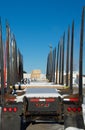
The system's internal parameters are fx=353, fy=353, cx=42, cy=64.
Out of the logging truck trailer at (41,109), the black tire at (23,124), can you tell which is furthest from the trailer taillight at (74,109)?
the black tire at (23,124)

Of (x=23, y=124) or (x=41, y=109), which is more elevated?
(x=41, y=109)

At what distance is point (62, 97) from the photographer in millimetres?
10281

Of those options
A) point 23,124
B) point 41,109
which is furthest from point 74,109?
point 23,124

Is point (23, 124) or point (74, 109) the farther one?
point (23, 124)

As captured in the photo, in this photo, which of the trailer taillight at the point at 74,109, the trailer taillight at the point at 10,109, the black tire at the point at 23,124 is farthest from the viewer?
the black tire at the point at 23,124

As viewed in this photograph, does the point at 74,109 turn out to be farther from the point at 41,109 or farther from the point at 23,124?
the point at 23,124

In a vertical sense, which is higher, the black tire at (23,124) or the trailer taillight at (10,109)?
the trailer taillight at (10,109)

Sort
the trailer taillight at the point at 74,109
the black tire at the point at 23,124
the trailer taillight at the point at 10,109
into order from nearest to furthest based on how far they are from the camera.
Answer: the trailer taillight at the point at 10,109, the trailer taillight at the point at 74,109, the black tire at the point at 23,124

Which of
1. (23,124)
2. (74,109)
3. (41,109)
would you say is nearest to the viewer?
(74,109)

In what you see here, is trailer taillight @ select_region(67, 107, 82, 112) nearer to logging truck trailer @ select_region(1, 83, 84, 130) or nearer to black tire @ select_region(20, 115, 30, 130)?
logging truck trailer @ select_region(1, 83, 84, 130)

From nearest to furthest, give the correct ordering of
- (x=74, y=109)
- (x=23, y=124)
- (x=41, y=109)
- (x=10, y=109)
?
1. (x=10, y=109)
2. (x=74, y=109)
3. (x=41, y=109)
4. (x=23, y=124)

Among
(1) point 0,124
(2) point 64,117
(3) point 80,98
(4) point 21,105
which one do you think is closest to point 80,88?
(3) point 80,98

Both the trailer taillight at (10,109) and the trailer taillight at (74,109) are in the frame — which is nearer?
the trailer taillight at (10,109)

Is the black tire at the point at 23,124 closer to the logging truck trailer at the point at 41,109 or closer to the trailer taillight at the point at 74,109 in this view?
the logging truck trailer at the point at 41,109
